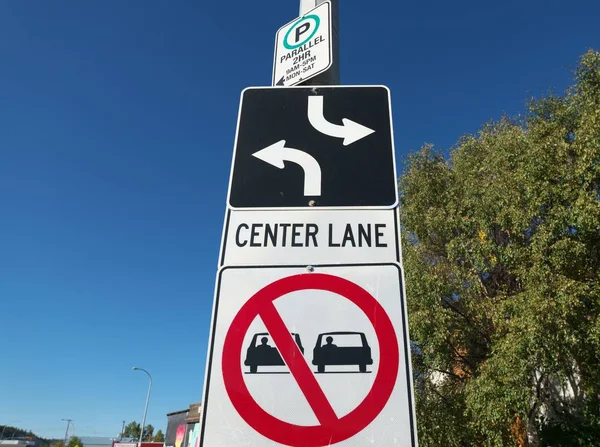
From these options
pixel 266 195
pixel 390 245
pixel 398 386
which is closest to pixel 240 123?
pixel 266 195

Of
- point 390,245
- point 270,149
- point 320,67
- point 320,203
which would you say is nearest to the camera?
point 390,245

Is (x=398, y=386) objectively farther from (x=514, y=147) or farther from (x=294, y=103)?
(x=514, y=147)

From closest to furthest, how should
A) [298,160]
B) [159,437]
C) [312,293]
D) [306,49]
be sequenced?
1. [312,293]
2. [298,160]
3. [306,49]
4. [159,437]

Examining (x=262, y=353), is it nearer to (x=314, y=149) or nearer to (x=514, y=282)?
(x=314, y=149)

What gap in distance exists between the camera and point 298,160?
2.21m

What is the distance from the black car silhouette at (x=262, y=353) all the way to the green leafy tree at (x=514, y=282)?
28.4ft

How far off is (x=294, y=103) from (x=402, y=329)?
1.36 m

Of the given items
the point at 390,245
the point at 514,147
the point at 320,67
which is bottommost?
the point at 390,245

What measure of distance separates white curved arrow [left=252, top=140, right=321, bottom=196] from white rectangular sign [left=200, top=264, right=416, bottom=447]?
44cm

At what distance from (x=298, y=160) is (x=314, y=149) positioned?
0.10 m

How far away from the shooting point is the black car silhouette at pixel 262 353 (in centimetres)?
164

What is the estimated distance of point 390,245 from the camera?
1.88 metres

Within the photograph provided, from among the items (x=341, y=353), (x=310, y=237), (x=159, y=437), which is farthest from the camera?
(x=159, y=437)

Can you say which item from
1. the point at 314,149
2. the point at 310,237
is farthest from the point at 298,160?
the point at 310,237
